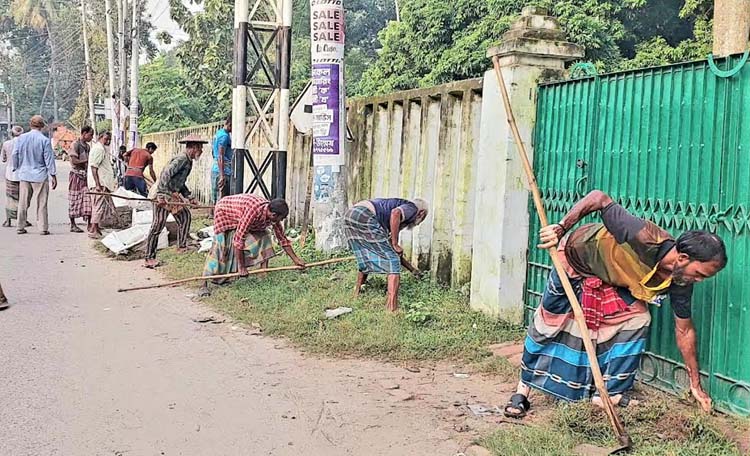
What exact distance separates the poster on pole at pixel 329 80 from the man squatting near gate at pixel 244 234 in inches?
46.3

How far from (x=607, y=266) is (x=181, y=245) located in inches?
306

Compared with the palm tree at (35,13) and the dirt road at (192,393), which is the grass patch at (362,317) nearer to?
the dirt road at (192,393)

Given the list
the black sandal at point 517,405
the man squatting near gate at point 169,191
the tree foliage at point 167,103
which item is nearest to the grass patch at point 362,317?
the black sandal at point 517,405

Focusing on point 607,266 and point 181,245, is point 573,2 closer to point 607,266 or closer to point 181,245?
point 181,245

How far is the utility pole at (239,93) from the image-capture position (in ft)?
35.1

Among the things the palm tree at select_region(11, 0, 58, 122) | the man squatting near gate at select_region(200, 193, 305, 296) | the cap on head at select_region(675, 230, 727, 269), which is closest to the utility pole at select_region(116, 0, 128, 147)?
the man squatting near gate at select_region(200, 193, 305, 296)

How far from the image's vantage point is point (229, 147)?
12367mm

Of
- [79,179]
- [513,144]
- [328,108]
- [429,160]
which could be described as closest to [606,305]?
[513,144]

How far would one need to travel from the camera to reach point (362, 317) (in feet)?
21.9

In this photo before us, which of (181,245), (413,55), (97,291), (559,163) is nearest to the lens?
(559,163)

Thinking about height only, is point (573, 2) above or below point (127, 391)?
above

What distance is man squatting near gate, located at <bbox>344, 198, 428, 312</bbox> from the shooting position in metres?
6.89

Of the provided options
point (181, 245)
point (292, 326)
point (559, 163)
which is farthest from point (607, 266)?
point (181, 245)

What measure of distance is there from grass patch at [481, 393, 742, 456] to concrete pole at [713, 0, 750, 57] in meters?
7.60
